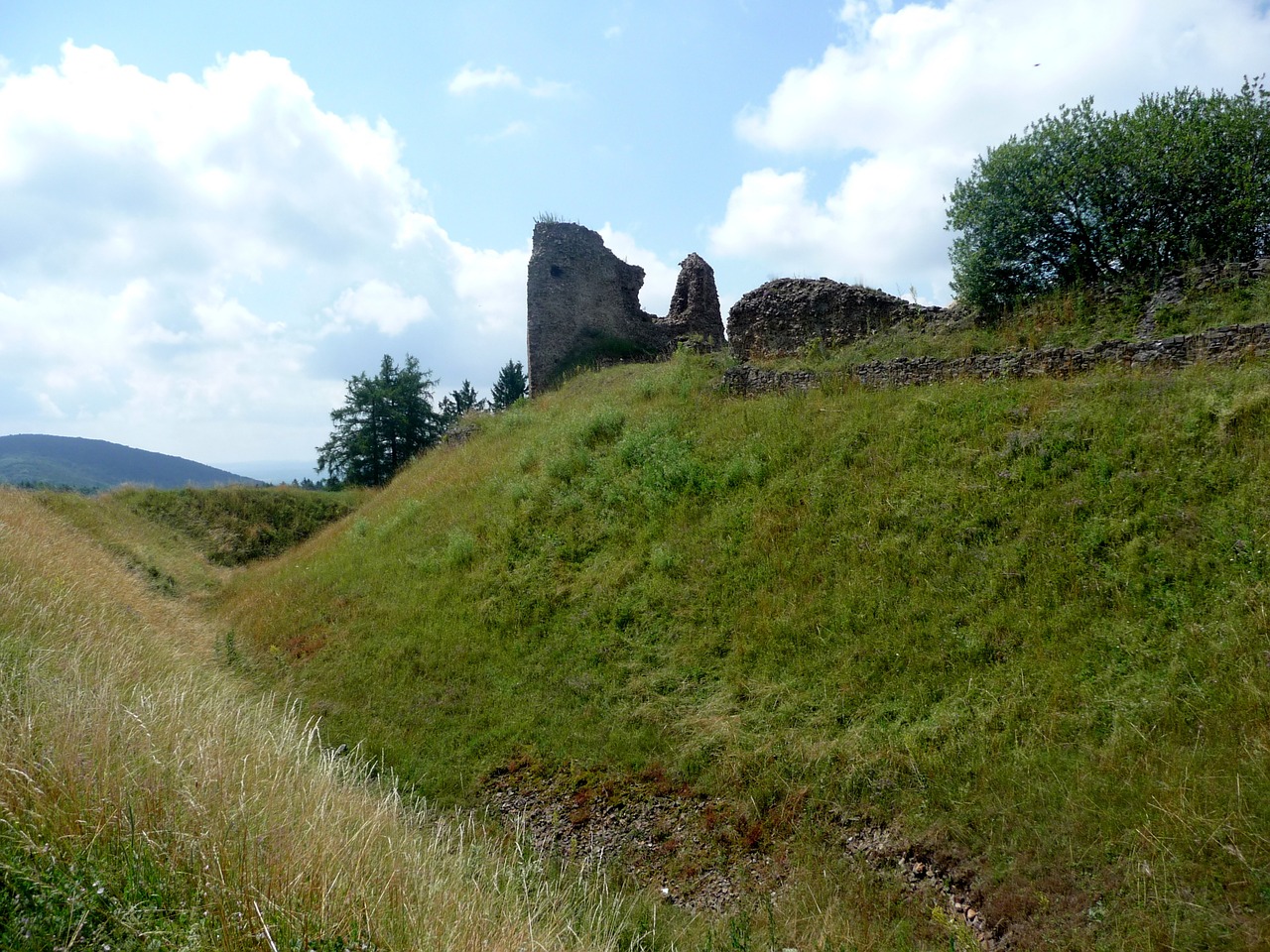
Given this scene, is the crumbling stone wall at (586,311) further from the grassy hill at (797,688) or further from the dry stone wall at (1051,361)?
the grassy hill at (797,688)

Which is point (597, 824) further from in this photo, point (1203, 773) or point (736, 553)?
point (1203, 773)

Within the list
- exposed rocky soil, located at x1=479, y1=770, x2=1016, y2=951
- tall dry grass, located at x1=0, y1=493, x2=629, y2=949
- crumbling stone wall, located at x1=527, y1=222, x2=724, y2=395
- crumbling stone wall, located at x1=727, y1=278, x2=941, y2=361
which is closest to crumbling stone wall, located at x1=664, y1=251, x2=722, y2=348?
crumbling stone wall, located at x1=527, y1=222, x2=724, y2=395

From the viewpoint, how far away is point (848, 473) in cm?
911

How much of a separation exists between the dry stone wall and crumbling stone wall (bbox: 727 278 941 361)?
7.17 ft

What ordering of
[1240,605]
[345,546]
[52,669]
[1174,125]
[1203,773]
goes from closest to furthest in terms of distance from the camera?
[1203,773], [52,669], [1240,605], [1174,125], [345,546]

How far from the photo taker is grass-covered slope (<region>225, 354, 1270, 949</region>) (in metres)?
4.37

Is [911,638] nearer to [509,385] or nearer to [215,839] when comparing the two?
[215,839]

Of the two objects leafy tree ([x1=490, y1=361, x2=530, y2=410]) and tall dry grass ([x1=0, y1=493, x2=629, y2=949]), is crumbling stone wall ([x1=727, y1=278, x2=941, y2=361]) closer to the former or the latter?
tall dry grass ([x1=0, y1=493, x2=629, y2=949])

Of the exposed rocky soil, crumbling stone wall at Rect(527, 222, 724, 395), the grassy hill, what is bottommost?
the exposed rocky soil

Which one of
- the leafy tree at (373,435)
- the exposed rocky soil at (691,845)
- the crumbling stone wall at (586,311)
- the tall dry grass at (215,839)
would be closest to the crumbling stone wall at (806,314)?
the crumbling stone wall at (586,311)

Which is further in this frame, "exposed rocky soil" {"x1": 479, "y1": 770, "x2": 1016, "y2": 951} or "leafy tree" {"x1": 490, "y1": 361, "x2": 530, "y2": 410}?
"leafy tree" {"x1": 490, "y1": 361, "x2": 530, "y2": 410}

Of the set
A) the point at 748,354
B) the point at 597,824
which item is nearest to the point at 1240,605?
A: the point at 597,824

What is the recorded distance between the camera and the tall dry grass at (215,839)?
8.79 ft

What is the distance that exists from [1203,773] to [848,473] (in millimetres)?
5220
